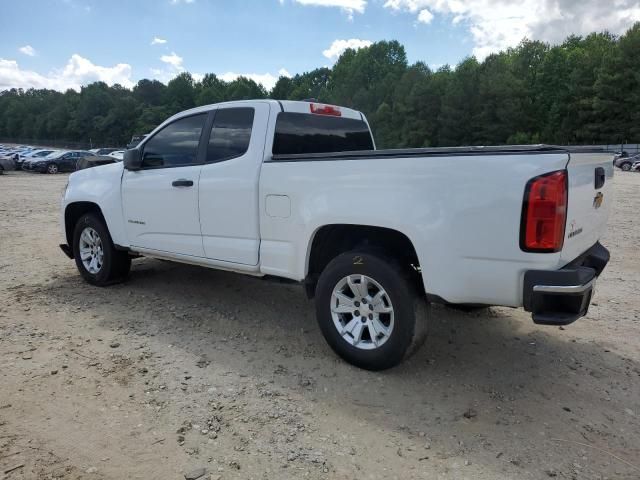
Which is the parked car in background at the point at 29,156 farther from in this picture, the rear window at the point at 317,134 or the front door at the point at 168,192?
the rear window at the point at 317,134

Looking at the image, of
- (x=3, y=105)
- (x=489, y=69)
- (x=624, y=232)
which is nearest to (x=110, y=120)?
(x=3, y=105)

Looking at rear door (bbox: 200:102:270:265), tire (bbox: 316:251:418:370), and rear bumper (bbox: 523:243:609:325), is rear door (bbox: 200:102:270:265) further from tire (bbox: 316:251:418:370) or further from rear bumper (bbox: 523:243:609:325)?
rear bumper (bbox: 523:243:609:325)

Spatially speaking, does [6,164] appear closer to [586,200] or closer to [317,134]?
[317,134]

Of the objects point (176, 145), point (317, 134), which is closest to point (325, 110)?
point (317, 134)

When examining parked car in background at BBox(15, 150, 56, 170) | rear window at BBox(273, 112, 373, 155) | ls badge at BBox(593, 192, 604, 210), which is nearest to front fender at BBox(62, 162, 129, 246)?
rear window at BBox(273, 112, 373, 155)

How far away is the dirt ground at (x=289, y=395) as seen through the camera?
277 cm

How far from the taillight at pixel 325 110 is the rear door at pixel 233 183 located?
566mm

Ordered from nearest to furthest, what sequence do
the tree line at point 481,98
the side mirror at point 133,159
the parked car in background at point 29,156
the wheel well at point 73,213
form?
the side mirror at point 133,159 < the wheel well at point 73,213 < the parked car in background at point 29,156 < the tree line at point 481,98

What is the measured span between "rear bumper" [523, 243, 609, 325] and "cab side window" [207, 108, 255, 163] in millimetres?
2564

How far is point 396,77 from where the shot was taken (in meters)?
94.5

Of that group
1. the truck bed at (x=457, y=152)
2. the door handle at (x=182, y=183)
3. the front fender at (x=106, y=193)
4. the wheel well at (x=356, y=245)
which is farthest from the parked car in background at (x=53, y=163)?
the truck bed at (x=457, y=152)

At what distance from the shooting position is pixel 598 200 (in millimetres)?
3643

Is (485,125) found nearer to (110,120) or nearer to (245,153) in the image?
(245,153)

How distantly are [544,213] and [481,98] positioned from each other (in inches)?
2863
